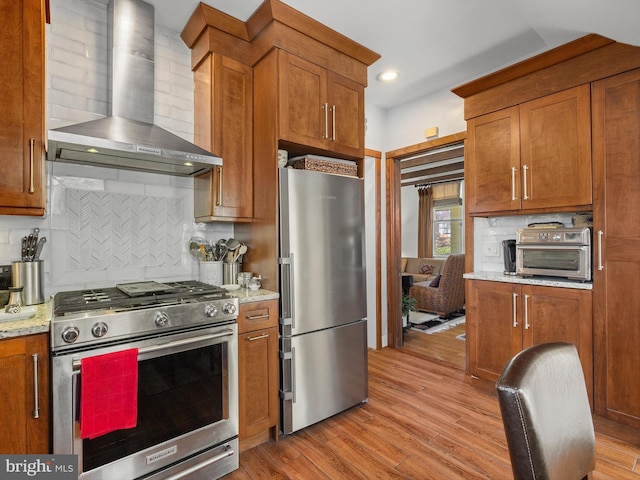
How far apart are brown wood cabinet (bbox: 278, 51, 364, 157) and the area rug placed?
2.99 meters

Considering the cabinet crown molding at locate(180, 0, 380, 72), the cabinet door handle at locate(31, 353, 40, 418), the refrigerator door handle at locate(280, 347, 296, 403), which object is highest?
the cabinet crown molding at locate(180, 0, 380, 72)

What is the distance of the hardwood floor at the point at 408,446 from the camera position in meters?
1.87

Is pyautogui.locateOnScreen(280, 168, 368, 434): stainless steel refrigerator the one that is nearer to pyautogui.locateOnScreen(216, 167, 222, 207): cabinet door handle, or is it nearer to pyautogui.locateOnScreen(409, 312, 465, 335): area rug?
pyautogui.locateOnScreen(216, 167, 222, 207): cabinet door handle

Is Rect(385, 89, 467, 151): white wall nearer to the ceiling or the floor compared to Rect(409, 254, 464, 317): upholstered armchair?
nearer to the ceiling

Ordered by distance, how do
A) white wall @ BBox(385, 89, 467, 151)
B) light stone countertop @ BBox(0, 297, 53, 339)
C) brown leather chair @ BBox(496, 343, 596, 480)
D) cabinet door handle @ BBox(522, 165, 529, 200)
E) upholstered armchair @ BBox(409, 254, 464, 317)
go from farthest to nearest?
upholstered armchair @ BBox(409, 254, 464, 317) < white wall @ BBox(385, 89, 467, 151) < cabinet door handle @ BBox(522, 165, 529, 200) < light stone countertop @ BBox(0, 297, 53, 339) < brown leather chair @ BBox(496, 343, 596, 480)

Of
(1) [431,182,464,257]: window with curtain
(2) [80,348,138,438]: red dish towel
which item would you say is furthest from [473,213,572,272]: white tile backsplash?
A: (1) [431,182,464,257]: window with curtain

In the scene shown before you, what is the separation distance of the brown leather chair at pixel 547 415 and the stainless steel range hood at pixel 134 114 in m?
1.92

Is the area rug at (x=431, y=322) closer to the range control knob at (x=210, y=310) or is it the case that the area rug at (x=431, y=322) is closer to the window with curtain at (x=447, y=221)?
the window with curtain at (x=447, y=221)

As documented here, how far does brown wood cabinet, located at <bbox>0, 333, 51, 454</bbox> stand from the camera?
54.0 inches

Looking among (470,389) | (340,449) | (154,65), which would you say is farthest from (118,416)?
(470,389)

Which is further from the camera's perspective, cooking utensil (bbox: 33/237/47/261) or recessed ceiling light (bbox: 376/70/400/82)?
recessed ceiling light (bbox: 376/70/400/82)

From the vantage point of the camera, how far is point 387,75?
10.4ft

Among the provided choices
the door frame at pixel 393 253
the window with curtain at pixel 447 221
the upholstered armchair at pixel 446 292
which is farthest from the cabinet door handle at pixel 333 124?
the window with curtain at pixel 447 221

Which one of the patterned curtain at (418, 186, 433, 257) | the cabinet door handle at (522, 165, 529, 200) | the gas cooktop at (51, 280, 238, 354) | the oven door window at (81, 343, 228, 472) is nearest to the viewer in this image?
the gas cooktop at (51, 280, 238, 354)
